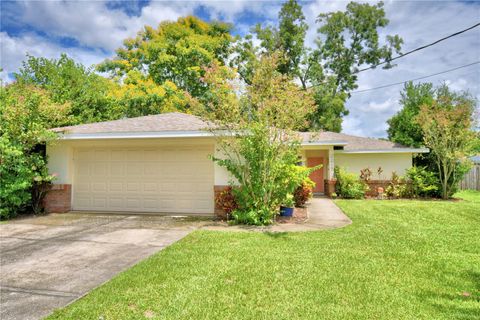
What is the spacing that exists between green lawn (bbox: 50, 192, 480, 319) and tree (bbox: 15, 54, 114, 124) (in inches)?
613

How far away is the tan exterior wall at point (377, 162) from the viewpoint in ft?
57.0

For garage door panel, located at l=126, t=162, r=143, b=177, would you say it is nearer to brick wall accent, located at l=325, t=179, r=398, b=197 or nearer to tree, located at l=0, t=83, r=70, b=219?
tree, located at l=0, t=83, r=70, b=219

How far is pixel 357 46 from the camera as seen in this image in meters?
27.9

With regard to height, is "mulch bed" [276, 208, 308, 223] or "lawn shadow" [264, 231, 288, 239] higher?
"mulch bed" [276, 208, 308, 223]

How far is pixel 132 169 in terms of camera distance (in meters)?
10.5

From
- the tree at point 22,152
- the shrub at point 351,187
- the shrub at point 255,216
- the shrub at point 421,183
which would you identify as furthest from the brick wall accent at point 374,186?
the tree at point 22,152

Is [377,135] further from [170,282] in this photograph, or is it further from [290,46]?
[170,282]

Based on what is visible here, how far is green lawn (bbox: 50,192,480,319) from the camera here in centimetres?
354

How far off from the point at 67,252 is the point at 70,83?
17.7m

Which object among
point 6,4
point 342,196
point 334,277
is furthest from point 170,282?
point 342,196

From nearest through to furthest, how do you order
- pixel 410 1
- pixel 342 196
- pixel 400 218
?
pixel 400 218, pixel 410 1, pixel 342 196

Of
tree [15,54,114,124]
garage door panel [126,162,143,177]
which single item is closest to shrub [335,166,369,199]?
garage door panel [126,162,143,177]

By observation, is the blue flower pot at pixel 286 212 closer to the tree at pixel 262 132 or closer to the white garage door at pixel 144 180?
the tree at pixel 262 132

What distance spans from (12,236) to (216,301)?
19.6 feet
